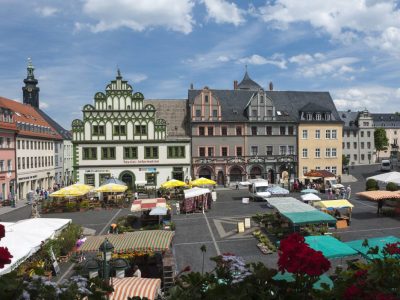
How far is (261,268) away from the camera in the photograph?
10.9ft

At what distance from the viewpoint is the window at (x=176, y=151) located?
145ft

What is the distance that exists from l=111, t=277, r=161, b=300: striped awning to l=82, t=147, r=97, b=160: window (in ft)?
118

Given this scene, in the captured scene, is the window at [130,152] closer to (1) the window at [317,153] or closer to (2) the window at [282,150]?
(2) the window at [282,150]

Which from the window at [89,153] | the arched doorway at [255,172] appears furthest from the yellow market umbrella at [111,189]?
the arched doorway at [255,172]

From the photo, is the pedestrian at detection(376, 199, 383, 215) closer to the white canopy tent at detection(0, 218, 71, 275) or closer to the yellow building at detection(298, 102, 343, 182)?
the white canopy tent at detection(0, 218, 71, 275)

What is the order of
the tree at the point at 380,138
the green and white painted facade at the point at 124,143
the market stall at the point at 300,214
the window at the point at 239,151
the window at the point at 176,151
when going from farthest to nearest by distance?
the tree at the point at 380,138, the window at the point at 239,151, the window at the point at 176,151, the green and white painted facade at the point at 124,143, the market stall at the point at 300,214

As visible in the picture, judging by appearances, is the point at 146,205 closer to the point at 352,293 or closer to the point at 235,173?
the point at 352,293

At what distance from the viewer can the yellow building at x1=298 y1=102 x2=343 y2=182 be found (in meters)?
48.3

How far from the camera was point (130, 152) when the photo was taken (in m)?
43.5

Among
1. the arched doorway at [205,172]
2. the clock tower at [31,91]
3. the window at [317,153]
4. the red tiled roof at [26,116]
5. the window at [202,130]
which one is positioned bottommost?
the arched doorway at [205,172]

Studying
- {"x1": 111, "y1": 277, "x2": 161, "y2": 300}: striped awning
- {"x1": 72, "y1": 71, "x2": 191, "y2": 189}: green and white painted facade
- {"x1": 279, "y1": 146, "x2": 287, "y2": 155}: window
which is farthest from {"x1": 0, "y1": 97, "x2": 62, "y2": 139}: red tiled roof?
{"x1": 111, "y1": 277, "x2": 161, "y2": 300}: striped awning

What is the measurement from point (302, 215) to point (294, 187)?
22.7m

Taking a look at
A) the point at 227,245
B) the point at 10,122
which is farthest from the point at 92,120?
the point at 227,245

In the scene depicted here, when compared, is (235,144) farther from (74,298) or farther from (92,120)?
(74,298)
